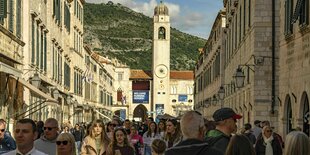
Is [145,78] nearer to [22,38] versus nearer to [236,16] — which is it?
[236,16]

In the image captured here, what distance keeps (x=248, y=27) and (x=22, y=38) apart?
8.90 metres

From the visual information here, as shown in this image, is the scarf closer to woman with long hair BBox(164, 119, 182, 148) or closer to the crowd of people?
woman with long hair BBox(164, 119, 182, 148)

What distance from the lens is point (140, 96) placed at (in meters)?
138

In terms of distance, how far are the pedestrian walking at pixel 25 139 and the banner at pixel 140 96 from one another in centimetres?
12891

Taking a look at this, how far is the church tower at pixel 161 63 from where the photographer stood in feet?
434

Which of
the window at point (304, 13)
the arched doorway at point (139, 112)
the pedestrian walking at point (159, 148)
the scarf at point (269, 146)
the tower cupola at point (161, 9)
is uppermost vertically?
the tower cupola at point (161, 9)

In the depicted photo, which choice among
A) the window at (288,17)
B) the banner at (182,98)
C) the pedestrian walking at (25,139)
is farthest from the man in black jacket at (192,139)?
the banner at (182,98)

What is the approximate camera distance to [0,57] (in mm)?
21781

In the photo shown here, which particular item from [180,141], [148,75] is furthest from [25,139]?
[148,75]

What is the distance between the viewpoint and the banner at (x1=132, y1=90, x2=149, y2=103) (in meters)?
136

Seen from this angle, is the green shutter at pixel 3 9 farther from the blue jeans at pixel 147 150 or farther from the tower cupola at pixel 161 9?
the tower cupola at pixel 161 9

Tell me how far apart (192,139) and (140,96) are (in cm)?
13159

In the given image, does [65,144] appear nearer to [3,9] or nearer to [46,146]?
[46,146]

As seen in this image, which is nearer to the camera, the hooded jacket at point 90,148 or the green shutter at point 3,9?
the hooded jacket at point 90,148
